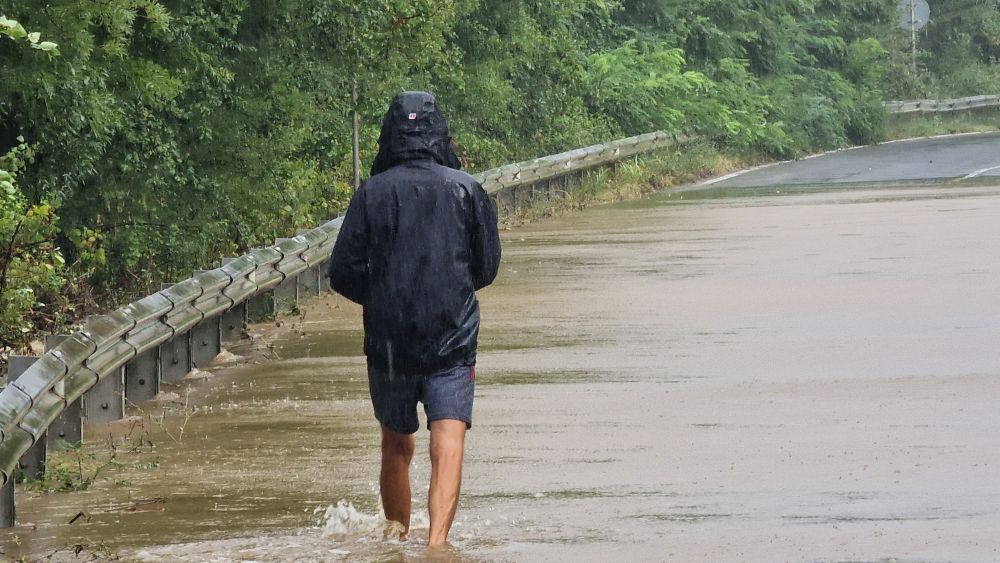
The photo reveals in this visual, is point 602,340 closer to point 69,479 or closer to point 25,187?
point 25,187

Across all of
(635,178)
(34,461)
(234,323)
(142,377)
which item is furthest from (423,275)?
(635,178)

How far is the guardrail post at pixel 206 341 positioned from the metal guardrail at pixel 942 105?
1403 inches

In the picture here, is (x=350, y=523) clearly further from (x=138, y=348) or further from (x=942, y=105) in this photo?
(x=942, y=105)

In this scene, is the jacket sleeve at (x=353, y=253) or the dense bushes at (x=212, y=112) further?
the dense bushes at (x=212, y=112)

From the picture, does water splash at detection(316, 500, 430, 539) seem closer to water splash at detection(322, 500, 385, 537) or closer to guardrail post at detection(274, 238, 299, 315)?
water splash at detection(322, 500, 385, 537)

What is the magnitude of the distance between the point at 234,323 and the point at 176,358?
1.91 meters

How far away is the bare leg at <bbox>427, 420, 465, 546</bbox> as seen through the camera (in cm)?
782

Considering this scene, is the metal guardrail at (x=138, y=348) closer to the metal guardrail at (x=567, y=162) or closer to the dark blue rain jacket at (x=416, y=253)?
the dark blue rain jacket at (x=416, y=253)

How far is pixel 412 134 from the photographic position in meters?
7.95

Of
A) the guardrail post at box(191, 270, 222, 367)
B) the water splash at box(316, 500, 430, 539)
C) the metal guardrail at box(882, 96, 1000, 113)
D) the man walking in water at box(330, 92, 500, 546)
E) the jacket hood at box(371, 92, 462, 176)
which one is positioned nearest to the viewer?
the man walking in water at box(330, 92, 500, 546)

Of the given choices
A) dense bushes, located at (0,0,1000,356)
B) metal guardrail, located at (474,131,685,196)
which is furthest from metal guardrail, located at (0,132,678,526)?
metal guardrail, located at (474,131,685,196)

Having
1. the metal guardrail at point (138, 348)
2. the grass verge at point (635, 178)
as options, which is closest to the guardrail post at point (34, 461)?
the metal guardrail at point (138, 348)

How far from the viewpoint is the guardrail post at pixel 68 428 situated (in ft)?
35.4

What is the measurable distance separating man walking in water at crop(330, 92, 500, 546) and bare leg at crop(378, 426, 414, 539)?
0.17 meters
